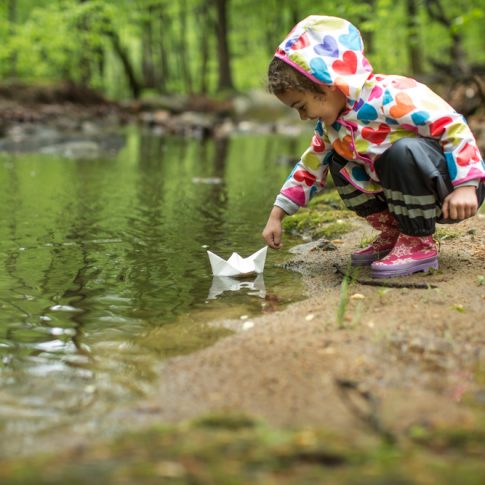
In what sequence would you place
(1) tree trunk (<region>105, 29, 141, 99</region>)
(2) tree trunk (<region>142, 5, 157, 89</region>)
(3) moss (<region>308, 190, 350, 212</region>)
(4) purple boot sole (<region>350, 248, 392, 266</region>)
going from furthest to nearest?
(2) tree trunk (<region>142, 5, 157, 89</region>), (1) tree trunk (<region>105, 29, 141, 99</region>), (3) moss (<region>308, 190, 350, 212</region>), (4) purple boot sole (<region>350, 248, 392, 266</region>)

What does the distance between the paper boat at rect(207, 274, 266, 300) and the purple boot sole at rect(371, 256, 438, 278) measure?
526mm

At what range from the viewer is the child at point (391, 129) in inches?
105

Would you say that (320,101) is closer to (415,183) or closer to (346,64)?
(346,64)

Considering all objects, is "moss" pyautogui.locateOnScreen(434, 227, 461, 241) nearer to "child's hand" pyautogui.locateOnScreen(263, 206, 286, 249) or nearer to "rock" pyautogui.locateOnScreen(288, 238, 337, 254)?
"rock" pyautogui.locateOnScreen(288, 238, 337, 254)

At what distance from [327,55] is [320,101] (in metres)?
0.19

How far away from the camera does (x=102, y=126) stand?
17406 mm

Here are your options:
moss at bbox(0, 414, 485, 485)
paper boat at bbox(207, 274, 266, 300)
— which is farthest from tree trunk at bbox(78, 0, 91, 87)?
moss at bbox(0, 414, 485, 485)

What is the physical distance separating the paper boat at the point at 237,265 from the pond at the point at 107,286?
6 centimetres

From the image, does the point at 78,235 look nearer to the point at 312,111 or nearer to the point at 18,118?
the point at 312,111

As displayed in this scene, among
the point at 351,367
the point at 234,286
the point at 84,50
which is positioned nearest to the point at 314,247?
the point at 234,286

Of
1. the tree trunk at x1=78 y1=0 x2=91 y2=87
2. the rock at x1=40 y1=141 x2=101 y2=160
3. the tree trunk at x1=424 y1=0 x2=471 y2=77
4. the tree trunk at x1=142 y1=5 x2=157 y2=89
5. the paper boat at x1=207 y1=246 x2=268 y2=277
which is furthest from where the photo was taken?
the tree trunk at x1=142 y1=5 x2=157 y2=89

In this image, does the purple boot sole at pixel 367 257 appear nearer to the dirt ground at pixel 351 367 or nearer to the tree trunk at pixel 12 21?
the dirt ground at pixel 351 367

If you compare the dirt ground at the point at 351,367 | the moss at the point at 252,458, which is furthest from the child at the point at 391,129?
the moss at the point at 252,458

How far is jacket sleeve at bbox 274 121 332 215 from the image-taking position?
3.13m
